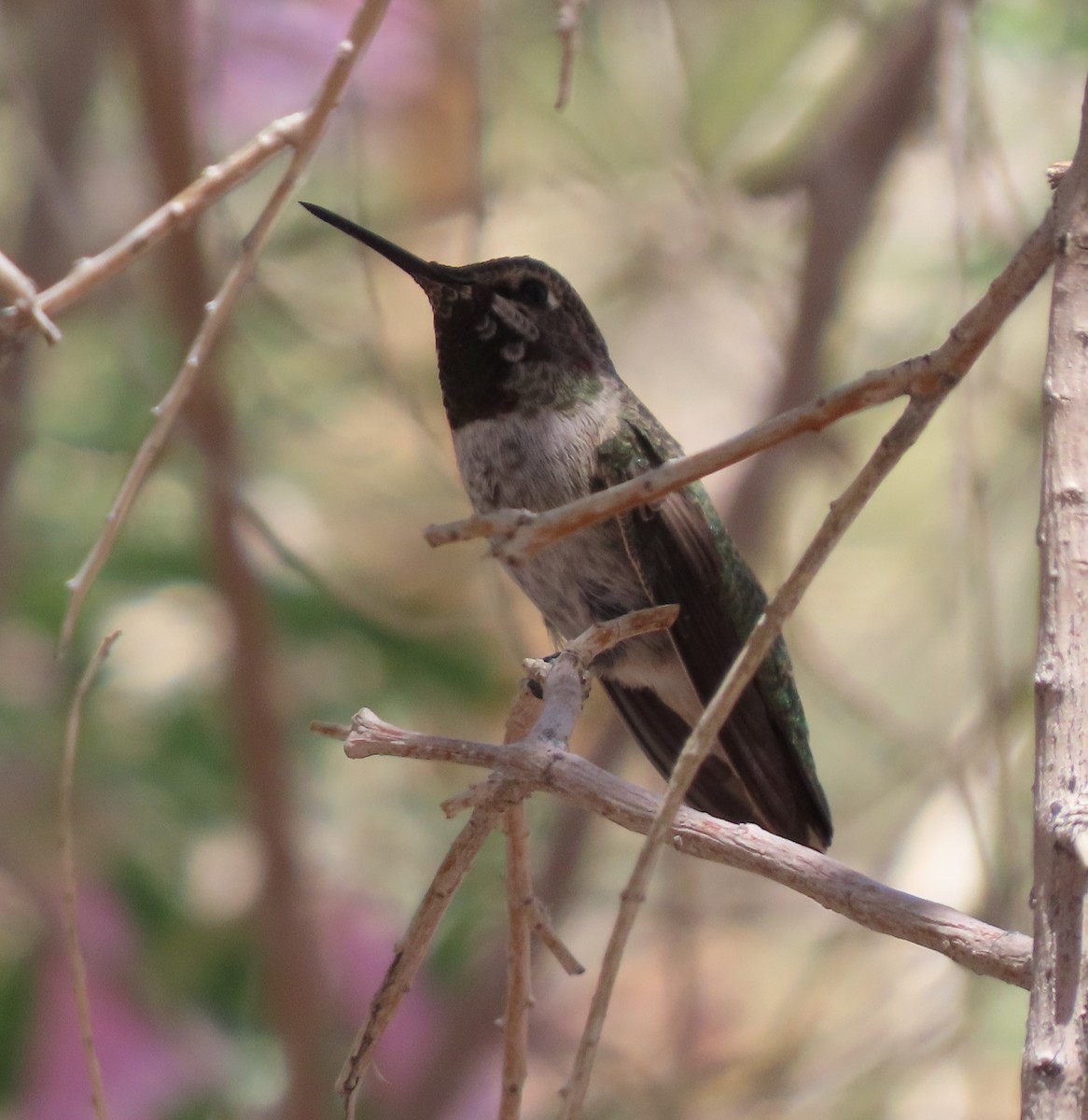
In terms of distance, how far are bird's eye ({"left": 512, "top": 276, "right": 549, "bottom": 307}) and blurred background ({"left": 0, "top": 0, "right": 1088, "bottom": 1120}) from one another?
0.43 feet

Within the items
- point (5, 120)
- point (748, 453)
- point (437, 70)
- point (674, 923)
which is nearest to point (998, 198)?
point (437, 70)

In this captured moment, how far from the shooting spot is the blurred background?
7.43 feet

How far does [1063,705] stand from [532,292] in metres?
1.27

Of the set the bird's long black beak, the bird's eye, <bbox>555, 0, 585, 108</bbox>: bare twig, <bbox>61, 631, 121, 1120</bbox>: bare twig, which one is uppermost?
the bird's eye

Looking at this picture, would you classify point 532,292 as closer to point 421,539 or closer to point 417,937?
point 421,539

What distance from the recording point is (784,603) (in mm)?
787

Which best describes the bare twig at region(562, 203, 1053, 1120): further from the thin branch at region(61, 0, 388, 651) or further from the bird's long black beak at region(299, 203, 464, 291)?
the bird's long black beak at region(299, 203, 464, 291)

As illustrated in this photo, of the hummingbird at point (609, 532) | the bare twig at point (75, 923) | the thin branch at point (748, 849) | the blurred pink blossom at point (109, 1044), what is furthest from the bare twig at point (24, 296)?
the blurred pink blossom at point (109, 1044)

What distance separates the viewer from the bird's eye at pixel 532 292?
1.90 metres

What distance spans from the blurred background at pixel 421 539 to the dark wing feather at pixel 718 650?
27cm

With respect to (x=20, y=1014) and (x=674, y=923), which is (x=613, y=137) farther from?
(x=20, y=1014)

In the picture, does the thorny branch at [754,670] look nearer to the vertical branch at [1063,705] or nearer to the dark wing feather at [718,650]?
the vertical branch at [1063,705]

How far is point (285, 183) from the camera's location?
1.10m

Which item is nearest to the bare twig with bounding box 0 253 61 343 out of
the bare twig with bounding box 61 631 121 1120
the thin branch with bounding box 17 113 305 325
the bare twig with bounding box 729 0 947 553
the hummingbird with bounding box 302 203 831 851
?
the thin branch with bounding box 17 113 305 325
